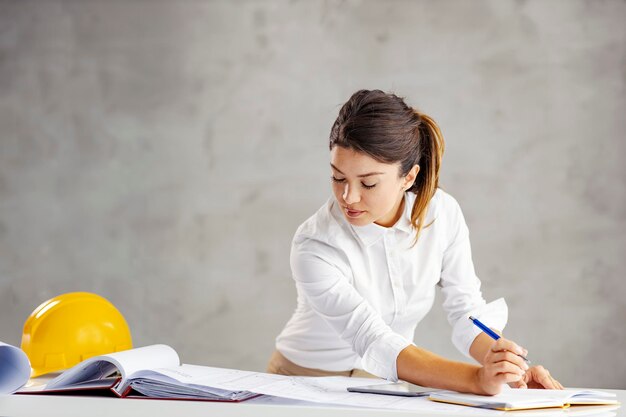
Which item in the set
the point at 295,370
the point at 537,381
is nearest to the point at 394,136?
the point at 537,381

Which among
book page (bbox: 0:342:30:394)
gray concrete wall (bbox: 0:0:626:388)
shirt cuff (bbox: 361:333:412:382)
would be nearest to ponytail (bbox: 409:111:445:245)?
shirt cuff (bbox: 361:333:412:382)

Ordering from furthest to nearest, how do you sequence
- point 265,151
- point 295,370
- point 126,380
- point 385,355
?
1. point 265,151
2. point 295,370
3. point 385,355
4. point 126,380

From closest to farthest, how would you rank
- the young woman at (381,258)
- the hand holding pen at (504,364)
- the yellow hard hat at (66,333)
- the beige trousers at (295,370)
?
1. the hand holding pen at (504,364)
2. the young woman at (381,258)
3. the yellow hard hat at (66,333)
4. the beige trousers at (295,370)

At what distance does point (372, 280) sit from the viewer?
197 cm

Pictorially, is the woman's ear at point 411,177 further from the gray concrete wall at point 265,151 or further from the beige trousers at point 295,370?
the gray concrete wall at point 265,151

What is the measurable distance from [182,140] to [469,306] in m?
2.44

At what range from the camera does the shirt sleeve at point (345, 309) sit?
5.35 ft

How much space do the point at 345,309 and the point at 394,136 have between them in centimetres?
44

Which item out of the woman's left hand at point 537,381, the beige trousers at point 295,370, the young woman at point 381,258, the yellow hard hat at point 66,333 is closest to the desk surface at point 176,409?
the woman's left hand at point 537,381

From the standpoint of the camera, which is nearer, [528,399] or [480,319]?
[528,399]

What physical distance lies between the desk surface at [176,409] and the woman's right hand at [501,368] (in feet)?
0.35

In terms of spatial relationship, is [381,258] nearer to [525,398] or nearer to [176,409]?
[525,398]

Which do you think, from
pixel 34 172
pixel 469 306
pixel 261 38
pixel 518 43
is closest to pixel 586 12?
pixel 518 43

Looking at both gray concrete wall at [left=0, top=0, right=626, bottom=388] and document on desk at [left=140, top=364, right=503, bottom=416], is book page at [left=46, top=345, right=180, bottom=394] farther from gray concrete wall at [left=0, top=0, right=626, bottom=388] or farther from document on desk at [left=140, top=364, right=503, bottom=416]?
gray concrete wall at [left=0, top=0, right=626, bottom=388]
